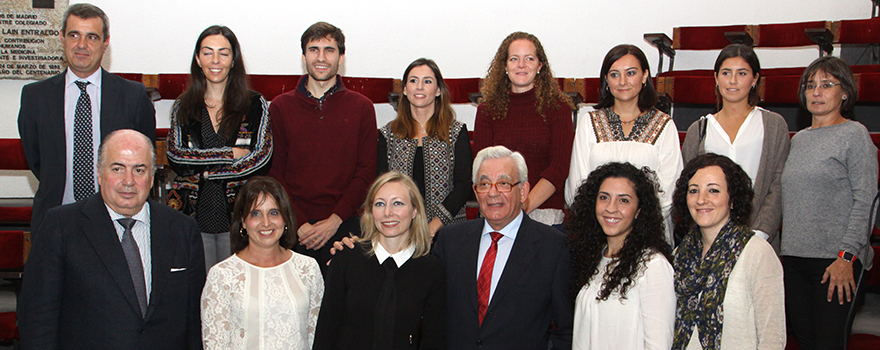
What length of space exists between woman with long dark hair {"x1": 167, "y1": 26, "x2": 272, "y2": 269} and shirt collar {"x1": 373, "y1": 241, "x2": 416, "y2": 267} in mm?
705

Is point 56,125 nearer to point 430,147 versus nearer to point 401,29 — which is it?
point 430,147

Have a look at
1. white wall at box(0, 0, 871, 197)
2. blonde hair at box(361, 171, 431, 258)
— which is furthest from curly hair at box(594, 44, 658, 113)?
white wall at box(0, 0, 871, 197)

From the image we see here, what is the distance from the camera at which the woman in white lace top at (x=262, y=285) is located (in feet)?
7.54

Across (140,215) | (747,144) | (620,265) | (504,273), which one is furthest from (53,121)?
(747,144)

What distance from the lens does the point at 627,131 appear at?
2.64 metres

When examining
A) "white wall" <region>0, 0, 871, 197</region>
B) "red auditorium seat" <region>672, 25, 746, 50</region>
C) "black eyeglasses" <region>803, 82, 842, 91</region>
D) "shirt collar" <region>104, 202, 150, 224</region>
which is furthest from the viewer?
"white wall" <region>0, 0, 871, 197</region>

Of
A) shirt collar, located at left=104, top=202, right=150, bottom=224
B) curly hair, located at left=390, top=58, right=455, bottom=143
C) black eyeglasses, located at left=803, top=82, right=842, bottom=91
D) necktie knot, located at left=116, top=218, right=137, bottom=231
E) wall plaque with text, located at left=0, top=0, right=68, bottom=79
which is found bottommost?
necktie knot, located at left=116, top=218, right=137, bottom=231

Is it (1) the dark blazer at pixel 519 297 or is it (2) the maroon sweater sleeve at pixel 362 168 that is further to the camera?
(2) the maroon sweater sleeve at pixel 362 168

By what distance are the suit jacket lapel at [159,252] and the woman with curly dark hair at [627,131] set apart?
5.06ft

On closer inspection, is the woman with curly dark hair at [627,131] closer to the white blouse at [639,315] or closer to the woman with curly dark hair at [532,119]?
the woman with curly dark hair at [532,119]

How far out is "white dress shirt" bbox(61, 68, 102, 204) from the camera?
261 centimetres

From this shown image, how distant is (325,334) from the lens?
221 cm

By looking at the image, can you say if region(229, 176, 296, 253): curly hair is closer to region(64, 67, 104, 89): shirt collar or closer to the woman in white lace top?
the woman in white lace top

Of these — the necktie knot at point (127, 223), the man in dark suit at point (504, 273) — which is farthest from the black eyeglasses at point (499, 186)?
the necktie knot at point (127, 223)
